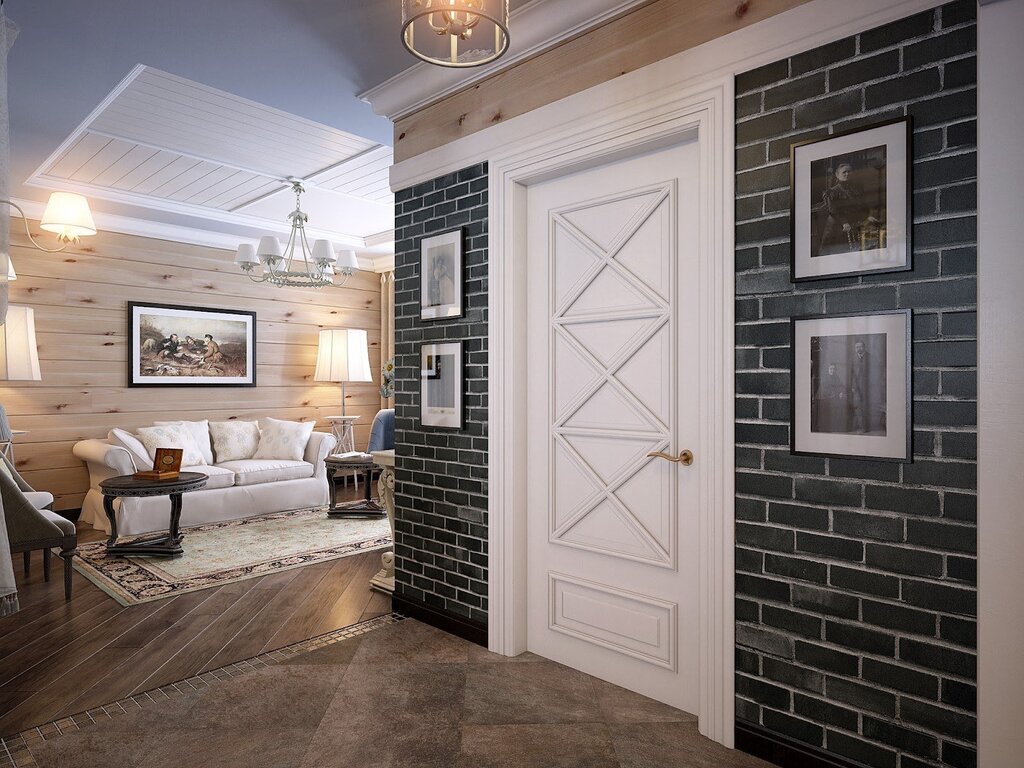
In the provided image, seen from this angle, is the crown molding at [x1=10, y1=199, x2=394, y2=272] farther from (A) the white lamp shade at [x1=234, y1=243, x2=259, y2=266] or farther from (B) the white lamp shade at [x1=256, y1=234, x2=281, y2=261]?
(B) the white lamp shade at [x1=256, y1=234, x2=281, y2=261]

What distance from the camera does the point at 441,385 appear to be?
3.13 metres

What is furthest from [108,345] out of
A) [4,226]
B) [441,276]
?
[4,226]

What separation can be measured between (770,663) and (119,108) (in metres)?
4.24

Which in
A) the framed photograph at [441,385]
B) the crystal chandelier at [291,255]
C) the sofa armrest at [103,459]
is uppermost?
the crystal chandelier at [291,255]

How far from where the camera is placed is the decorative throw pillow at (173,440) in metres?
5.48

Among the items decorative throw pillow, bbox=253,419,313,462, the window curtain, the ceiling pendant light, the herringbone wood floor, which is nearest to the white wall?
the ceiling pendant light

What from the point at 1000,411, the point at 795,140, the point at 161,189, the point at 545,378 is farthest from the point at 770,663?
the point at 161,189

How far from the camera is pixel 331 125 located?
3779 mm

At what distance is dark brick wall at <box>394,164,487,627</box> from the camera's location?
117 inches

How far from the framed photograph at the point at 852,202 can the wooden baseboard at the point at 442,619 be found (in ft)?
6.72

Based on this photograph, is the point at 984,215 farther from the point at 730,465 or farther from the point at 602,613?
the point at 602,613

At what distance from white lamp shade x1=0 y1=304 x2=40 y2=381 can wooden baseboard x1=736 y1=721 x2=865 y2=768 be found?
527 centimetres

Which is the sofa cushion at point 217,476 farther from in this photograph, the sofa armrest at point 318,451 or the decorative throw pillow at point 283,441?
the sofa armrest at point 318,451

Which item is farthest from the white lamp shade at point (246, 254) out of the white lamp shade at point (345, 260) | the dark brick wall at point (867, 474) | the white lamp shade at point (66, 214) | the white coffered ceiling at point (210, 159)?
the dark brick wall at point (867, 474)
